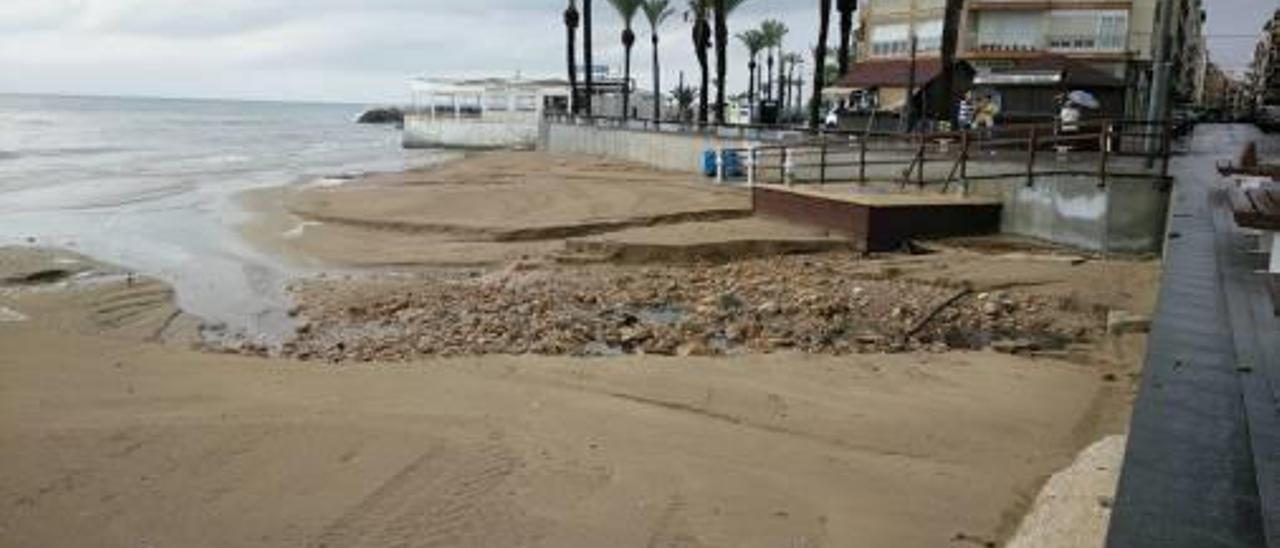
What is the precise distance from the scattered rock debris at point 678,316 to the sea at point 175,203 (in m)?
1.21

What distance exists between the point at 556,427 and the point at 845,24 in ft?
136

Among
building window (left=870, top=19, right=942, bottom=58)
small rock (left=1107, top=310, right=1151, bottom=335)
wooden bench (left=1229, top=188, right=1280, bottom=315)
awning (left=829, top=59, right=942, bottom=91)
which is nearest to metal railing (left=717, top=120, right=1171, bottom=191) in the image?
small rock (left=1107, top=310, right=1151, bottom=335)

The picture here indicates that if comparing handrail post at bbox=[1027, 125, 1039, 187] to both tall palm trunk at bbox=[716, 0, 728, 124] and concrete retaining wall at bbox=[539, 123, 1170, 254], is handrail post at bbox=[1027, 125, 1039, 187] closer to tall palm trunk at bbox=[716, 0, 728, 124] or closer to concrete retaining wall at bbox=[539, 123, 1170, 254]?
concrete retaining wall at bbox=[539, 123, 1170, 254]

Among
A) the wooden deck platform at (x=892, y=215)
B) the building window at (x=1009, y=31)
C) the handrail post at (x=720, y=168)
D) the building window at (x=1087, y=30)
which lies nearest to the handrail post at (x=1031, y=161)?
the wooden deck platform at (x=892, y=215)

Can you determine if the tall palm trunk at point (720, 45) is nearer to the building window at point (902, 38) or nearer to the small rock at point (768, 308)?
the building window at point (902, 38)

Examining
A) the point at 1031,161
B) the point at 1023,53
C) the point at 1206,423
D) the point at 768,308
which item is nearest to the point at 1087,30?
the point at 1023,53

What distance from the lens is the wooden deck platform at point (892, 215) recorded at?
52.9ft

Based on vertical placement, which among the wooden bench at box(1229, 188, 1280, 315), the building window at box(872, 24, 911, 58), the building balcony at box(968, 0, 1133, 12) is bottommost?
the wooden bench at box(1229, 188, 1280, 315)

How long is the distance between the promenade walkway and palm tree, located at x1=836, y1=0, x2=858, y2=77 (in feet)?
122

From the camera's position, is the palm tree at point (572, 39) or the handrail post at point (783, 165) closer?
the handrail post at point (783, 165)

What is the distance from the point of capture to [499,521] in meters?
5.84

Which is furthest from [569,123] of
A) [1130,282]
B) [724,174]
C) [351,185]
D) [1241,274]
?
[1241,274]

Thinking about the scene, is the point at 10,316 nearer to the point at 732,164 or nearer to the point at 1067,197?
the point at 1067,197

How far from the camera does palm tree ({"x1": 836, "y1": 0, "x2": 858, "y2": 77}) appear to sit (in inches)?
1729
